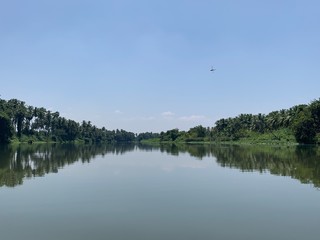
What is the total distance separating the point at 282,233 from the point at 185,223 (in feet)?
10.3

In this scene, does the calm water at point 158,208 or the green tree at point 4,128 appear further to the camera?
the green tree at point 4,128

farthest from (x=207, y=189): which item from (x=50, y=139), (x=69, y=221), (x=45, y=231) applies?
(x=50, y=139)

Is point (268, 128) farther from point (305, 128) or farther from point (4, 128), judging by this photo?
point (4, 128)

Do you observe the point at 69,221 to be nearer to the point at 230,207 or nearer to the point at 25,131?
the point at 230,207

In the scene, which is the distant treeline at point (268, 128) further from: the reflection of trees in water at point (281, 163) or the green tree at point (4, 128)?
the green tree at point (4, 128)

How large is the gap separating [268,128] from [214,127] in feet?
147

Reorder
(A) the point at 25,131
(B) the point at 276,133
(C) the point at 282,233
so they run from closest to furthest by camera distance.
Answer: (C) the point at 282,233, (B) the point at 276,133, (A) the point at 25,131

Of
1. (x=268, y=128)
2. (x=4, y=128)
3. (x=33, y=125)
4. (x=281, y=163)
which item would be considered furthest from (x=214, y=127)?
(x=281, y=163)

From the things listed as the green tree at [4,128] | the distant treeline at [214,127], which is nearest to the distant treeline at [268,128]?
the distant treeline at [214,127]

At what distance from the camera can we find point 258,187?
21141 millimetres

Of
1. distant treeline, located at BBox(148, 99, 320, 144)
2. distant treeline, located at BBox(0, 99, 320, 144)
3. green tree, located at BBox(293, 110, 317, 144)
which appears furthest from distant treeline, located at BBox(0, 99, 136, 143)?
green tree, located at BBox(293, 110, 317, 144)

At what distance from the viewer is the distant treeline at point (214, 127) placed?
9295 cm

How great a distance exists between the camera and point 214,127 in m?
175

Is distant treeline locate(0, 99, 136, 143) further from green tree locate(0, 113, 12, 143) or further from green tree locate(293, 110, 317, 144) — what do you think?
green tree locate(293, 110, 317, 144)
